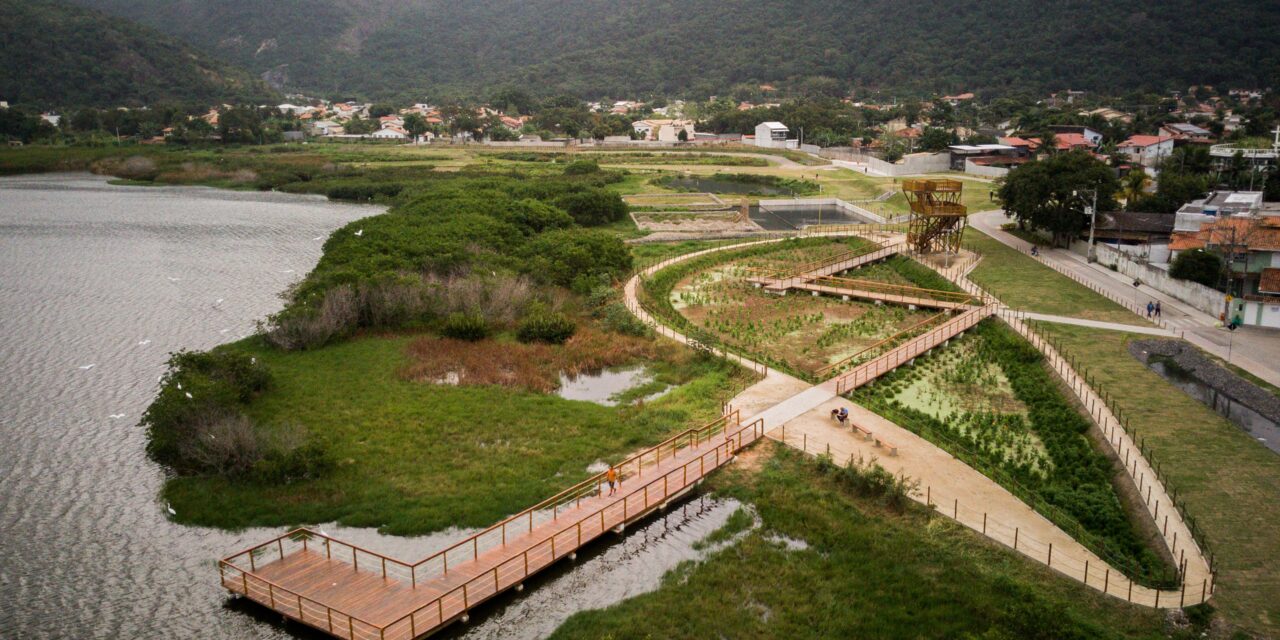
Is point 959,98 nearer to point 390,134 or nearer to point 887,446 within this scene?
point 390,134

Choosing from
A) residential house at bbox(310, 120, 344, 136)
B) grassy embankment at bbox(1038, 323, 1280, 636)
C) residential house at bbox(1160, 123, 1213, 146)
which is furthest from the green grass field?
residential house at bbox(310, 120, 344, 136)

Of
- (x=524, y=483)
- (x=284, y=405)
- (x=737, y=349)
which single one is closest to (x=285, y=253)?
(x=284, y=405)

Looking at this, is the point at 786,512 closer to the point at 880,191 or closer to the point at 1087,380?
the point at 1087,380

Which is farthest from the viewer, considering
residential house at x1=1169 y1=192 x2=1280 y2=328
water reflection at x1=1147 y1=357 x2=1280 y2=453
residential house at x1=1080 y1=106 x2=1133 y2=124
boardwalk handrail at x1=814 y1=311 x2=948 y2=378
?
residential house at x1=1080 y1=106 x2=1133 y2=124

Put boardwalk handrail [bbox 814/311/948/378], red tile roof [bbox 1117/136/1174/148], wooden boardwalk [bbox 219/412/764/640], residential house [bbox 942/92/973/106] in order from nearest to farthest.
→ wooden boardwalk [bbox 219/412/764/640] → boardwalk handrail [bbox 814/311/948/378] → red tile roof [bbox 1117/136/1174/148] → residential house [bbox 942/92/973/106]

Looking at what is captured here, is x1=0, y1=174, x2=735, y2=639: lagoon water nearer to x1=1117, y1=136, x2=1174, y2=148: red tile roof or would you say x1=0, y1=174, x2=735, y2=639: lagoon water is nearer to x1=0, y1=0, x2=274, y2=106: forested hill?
x1=1117, y1=136, x2=1174, y2=148: red tile roof

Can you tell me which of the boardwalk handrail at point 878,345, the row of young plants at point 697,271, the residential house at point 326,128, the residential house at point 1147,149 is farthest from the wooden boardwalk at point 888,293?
the residential house at point 326,128

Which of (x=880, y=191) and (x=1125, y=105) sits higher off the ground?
(x=1125, y=105)
